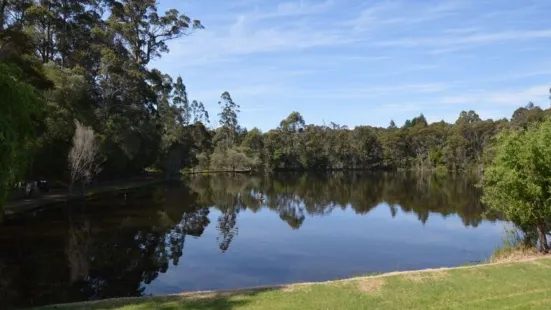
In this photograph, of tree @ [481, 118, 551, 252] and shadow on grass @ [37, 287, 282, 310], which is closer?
shadow on grass @ [37, 287, 282, 310]

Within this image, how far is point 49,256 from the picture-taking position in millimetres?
18172

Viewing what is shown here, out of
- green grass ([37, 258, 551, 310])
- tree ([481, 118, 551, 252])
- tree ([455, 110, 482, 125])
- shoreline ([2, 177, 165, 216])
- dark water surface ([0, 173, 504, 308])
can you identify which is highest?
tree ([455, 110, 482, 125])

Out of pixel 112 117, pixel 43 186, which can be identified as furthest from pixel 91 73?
pixel 43 186

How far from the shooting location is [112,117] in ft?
155

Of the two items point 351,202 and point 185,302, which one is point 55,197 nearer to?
point 351,202

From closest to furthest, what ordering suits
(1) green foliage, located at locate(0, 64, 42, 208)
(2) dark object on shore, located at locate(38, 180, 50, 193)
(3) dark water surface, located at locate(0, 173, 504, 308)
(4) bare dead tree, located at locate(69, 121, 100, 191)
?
(1) green foliage, located at locate(0, 64, 42, 208)
(3) dark water surface, located at locate(0, 173, 504, 308)
(4) bare dead tree, located at locate(69, 121, 100, 191)
(2) dark object on shore, located at locate(38, 180, 50, 193)

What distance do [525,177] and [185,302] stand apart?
1143 cm

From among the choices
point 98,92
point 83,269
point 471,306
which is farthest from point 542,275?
point 98,92

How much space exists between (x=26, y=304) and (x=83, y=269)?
4.27m

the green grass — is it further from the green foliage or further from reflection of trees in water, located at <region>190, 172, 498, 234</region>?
reflection of trees in water, located at <region>190, 172, 498, 234</region>

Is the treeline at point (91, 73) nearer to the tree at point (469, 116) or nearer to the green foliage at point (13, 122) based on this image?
the green foliage at point (13, 122)

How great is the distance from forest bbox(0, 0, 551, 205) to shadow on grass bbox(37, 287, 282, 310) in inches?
131

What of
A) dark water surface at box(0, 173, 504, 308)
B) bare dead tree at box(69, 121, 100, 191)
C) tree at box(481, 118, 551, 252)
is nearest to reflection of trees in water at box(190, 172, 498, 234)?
dark water surface at box(0, 173, 504, 308)

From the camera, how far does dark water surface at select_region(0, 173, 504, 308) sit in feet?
51.1
